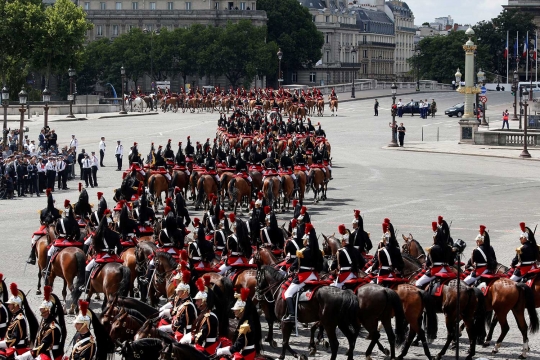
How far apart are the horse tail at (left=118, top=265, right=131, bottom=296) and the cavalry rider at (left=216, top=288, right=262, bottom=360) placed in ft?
18.6

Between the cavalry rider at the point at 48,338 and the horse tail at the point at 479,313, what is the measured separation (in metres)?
7.18

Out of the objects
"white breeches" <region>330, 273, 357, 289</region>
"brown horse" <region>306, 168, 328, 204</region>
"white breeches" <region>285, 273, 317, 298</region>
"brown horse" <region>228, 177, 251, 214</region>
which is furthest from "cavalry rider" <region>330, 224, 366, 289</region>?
"brown horse" <region>306, 168, 328, 204</region>

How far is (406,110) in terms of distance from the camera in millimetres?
86625

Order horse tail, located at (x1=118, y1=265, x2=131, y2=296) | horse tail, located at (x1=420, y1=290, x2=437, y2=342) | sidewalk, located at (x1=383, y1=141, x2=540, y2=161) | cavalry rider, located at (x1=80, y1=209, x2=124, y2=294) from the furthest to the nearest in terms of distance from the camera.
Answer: sidewalk, located at (x1=383, y1=141, x2=540, y2=161) < cavalry rider, located at (x1=80, y1=209, x2=124, y2=294) < horse tail, located at (x1=118, y1=265, x2=131, y2=296) < horse tail, located at (x1=420, y1=290, x2=437, y2=342)

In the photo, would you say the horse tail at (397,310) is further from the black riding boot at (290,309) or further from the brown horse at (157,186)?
the brown horse at (157,186)

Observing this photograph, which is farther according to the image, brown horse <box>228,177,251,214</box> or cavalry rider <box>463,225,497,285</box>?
brown horse <box>228,177,251,214</box>

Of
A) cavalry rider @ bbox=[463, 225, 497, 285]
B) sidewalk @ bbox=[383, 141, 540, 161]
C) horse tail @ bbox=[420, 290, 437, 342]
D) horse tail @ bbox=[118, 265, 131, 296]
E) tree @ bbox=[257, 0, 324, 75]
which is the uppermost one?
tree @ bbox=[257, 0, 324, 75]

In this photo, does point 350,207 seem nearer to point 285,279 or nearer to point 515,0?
point 285,279

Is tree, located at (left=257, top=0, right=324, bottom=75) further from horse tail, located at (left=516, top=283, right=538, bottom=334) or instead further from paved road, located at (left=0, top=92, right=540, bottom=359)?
horse tail, located at (left=516, top=283, right=538, bottom=334)

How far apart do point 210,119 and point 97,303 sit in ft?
178

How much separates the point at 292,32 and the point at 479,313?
403 feet

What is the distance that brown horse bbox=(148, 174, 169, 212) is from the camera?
113ft

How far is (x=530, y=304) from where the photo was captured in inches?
726

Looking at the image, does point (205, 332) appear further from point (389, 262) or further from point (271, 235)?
point (271, 235)
